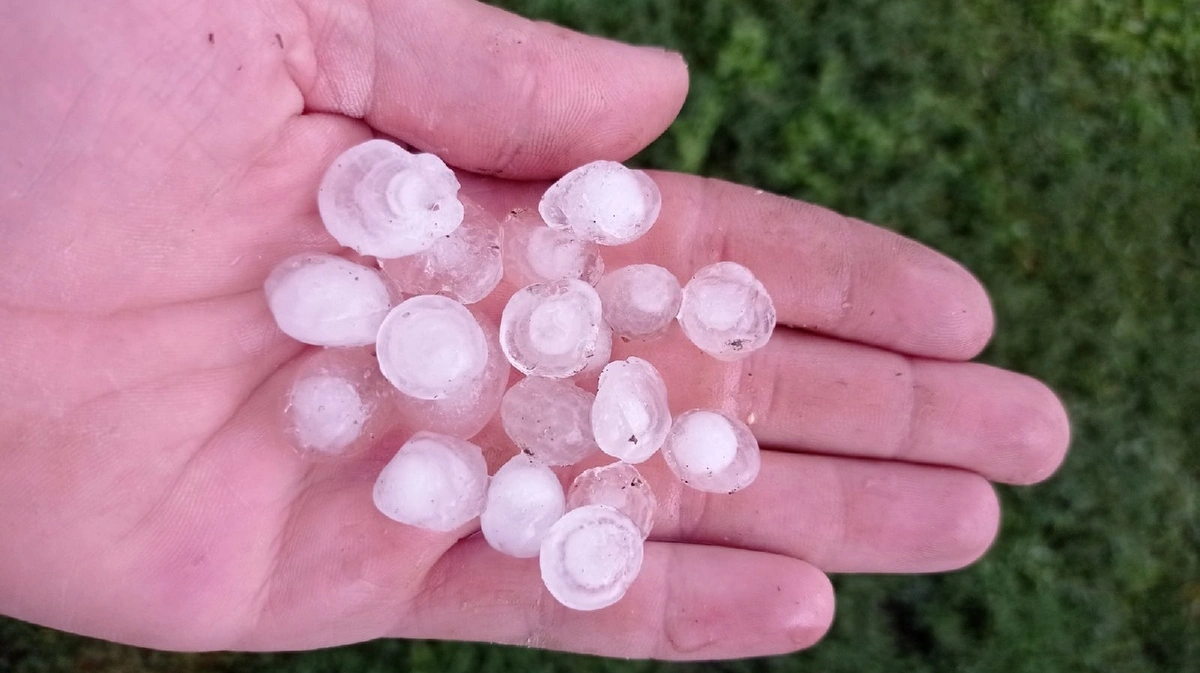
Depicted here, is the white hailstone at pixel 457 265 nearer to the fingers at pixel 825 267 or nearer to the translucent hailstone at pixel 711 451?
the fingers at pixel 825 267

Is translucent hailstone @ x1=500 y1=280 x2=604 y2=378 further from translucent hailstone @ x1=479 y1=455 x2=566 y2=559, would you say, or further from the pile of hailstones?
translucent hailstone @ x1=479 y1=455 x2=566 y2=559

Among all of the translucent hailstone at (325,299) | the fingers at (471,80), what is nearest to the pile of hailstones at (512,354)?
the translucent hailstone at (325,299)

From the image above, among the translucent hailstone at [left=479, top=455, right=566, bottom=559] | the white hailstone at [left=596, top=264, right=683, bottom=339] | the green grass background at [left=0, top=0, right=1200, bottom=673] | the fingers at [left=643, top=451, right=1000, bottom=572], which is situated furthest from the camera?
the green grass background at [left=0, top=0, right=1200, bottom=673]

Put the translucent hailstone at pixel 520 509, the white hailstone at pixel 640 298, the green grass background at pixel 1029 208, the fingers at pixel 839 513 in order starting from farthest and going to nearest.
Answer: the green grass background at pixel 1029 208, the fingers at pixel 839 513, the white hailstone at pixel 640 298, the translucent hailstone at pixel 520 509

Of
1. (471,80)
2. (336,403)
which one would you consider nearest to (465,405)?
(336,403)

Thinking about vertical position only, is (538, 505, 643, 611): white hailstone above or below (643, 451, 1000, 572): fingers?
above

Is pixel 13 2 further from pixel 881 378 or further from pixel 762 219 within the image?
pixel 881 378

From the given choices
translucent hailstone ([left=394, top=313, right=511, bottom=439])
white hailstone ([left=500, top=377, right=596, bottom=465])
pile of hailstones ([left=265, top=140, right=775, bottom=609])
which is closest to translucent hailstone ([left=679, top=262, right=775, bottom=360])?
pile of hailstones ([left=265, top=140, right=775, bottom=609])
